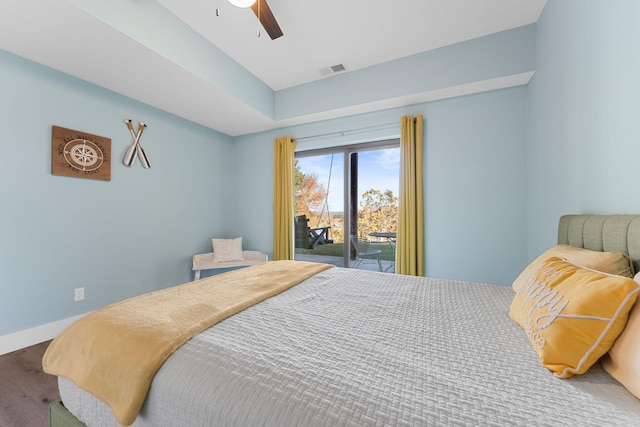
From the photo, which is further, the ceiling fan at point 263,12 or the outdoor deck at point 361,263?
the outdoor deck at point 361,263

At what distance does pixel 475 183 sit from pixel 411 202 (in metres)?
0.66

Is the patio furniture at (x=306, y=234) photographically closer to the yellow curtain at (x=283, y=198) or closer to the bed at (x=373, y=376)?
the yellow curtain at (x=283, y=198)

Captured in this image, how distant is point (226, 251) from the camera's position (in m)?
3.57

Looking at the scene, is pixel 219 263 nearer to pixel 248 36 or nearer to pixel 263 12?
pixel 248 36

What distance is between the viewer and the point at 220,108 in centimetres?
310

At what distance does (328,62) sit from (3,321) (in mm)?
Result: 3639

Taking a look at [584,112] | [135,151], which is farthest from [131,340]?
[135,151]

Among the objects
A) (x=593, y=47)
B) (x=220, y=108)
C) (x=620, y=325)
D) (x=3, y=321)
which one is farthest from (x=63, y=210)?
(x=593, y=47)

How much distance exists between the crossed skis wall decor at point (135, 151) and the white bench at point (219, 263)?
127cm

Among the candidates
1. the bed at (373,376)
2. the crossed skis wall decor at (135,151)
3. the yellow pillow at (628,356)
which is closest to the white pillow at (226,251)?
the crossed skis wall decor at (135,151)

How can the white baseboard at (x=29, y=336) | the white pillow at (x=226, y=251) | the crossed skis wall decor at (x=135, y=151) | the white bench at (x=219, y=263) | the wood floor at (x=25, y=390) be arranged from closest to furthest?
the wood floor at (x=25, y=390) → the white baseboard at (x=29, y=336) → the crossed skis wall decor at (x=135, y=151) → the white bench at (x=219, y=263) → the white pillow at (x=226, y=251)

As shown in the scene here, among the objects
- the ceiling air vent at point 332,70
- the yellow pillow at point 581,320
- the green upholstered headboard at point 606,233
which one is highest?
the ceiling air vent at point 332,70

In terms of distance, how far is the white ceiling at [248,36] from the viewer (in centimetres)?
182

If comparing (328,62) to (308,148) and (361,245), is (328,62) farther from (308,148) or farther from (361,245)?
(361,245)
